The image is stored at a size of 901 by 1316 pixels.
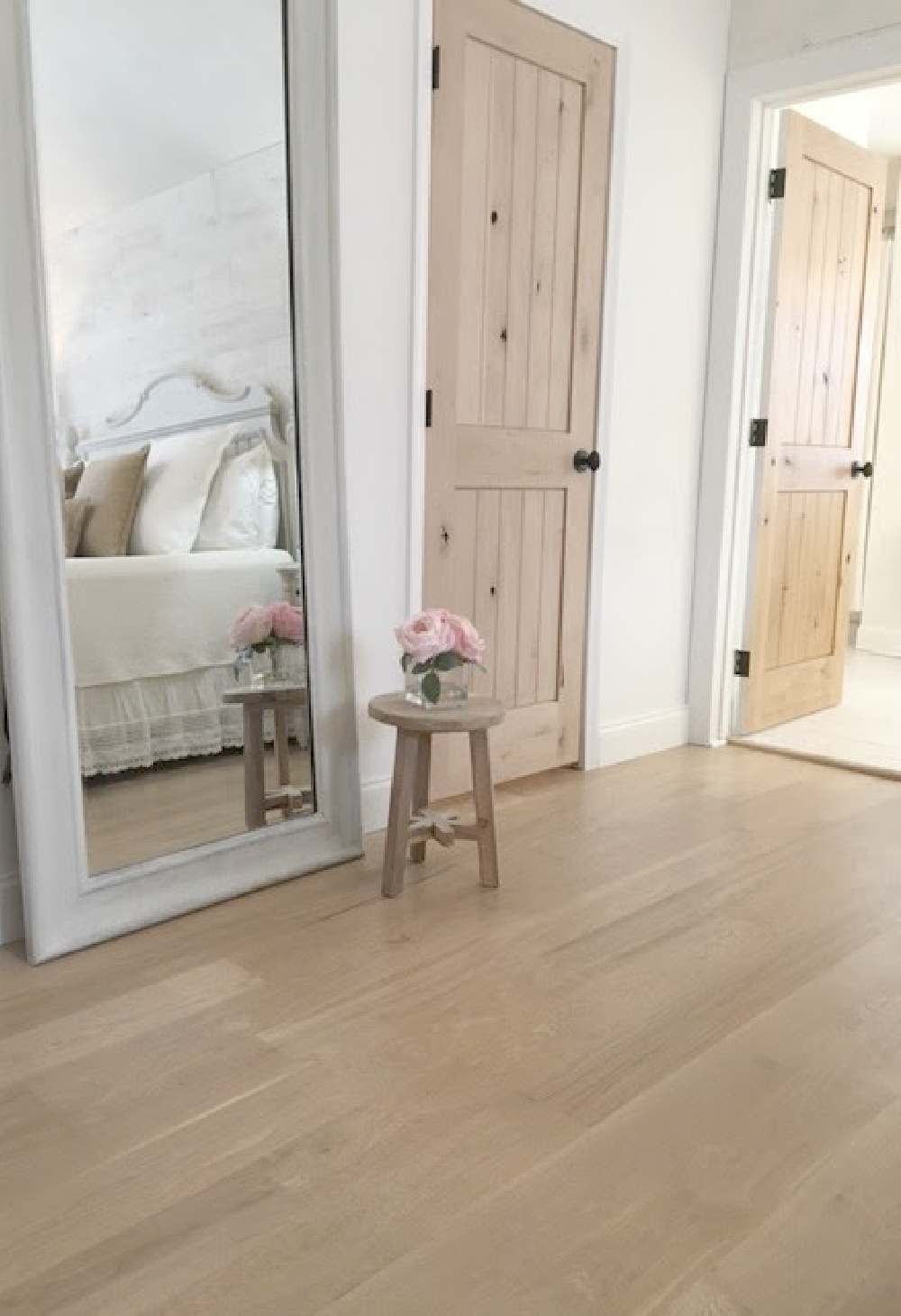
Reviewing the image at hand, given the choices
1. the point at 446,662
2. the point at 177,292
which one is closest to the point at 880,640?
the point at 446,662

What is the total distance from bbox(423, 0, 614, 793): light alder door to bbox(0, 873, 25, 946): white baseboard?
1178 mm

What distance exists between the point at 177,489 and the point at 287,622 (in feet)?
1.26

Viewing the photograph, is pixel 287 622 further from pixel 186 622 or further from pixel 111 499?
pixel 111 499

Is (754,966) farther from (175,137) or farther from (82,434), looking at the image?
(175,137)

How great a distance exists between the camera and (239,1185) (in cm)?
143

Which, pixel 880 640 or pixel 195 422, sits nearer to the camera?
pixel 195 422

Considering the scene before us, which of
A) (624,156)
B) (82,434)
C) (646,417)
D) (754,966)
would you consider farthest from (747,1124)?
(624,156)

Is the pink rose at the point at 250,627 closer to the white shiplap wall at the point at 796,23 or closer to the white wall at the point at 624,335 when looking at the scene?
the white wall at the point at 624,335

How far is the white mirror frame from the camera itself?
1952 mm

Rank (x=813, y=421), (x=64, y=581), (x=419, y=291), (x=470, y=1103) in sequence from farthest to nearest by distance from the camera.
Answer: (x=813, y=421) < (x=419, y=291) < (x=64, y=581) < (x=470, y=1103)

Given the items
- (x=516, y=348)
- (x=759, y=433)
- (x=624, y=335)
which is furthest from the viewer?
(x=759, y=433)

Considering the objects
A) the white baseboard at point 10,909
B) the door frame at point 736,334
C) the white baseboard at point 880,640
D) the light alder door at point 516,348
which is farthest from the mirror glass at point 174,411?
the white baseboard at point 880,640

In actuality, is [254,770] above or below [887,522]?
below

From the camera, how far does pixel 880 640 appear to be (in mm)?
5910
